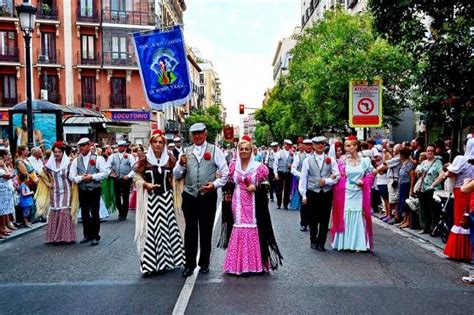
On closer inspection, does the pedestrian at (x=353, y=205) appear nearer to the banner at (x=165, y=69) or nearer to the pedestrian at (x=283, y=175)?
the banner at (x=165, y=69)

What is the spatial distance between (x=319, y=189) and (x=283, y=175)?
7516 mm

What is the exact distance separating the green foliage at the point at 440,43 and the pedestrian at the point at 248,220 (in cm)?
514

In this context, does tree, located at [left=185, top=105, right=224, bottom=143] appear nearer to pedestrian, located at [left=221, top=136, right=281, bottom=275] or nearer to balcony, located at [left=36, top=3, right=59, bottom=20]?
balcony, located at [left=36, top=3, right=59, bottom=20]

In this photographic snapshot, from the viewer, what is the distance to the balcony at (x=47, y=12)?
44.2 m

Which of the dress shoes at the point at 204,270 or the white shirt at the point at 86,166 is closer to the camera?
the dress shoes at the point at 204,270

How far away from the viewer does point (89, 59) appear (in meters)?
45.5

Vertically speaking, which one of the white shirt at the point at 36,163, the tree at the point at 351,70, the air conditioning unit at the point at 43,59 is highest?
the air conditioning unit at the point at 43,59

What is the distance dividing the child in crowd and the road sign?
939cm

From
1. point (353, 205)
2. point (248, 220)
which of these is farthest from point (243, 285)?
point (353, 205)

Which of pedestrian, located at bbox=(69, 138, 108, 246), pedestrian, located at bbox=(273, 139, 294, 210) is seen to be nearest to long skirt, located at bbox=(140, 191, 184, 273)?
pedestrian, located at bbox=(69, 138, 108, 246)

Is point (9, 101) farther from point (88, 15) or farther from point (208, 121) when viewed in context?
point (208, 121)

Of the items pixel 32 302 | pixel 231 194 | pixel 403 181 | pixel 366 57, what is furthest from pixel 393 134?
→ pixel 32 302

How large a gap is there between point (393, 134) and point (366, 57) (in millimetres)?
9179

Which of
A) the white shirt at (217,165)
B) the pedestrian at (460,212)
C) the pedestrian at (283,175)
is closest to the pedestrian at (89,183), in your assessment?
the white shirt at (217,165)
